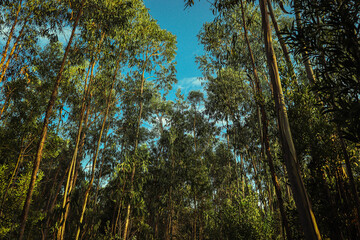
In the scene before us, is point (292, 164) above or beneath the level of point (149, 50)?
beneath

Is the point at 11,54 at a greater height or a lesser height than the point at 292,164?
greater

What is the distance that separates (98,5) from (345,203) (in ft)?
29.1

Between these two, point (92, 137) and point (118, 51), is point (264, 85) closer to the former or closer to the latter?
point (118, 51)

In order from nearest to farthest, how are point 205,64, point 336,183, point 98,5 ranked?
point 336,183 < point 98,5 < point 205,64

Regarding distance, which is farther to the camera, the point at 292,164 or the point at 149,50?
the point at 149,50

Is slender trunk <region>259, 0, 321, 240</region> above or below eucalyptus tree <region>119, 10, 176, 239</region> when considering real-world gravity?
below

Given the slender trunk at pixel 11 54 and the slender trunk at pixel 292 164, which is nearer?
the slender trunk at pixel 292 164

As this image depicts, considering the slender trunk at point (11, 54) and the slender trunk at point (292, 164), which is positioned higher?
the slender trunk at point (11, 54)

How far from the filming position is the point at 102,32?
9664 mm

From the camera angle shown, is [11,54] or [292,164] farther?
[11,54]

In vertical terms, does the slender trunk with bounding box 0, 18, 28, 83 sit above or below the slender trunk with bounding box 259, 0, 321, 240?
above

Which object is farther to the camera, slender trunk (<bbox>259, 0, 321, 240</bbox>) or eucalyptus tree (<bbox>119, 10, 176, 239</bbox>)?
eucalyptus tree (<bbox>119, 10, 176, 239</bbox>)

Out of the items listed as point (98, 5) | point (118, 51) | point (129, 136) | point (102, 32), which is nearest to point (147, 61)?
point (118, 51)

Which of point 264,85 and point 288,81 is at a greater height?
point 264,85
